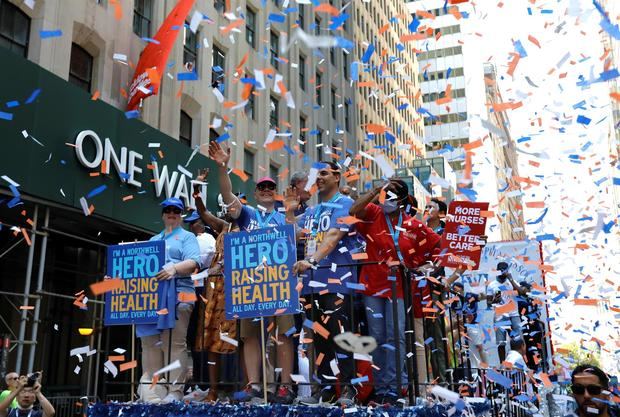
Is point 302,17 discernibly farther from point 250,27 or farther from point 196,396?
point 196,396

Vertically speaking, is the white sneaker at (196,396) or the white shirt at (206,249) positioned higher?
the white shirt at (206,249)

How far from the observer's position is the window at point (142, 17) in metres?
14.6

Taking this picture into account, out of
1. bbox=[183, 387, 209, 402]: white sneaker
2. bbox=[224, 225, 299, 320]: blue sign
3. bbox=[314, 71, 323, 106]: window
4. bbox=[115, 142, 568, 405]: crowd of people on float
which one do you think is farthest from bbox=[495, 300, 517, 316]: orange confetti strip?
bbox=[314, 71, 323, 106]: window

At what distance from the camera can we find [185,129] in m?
16.4

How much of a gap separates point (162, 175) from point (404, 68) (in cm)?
4561

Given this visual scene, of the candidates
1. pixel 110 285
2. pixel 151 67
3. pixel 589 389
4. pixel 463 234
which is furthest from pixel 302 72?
pixel 589 389

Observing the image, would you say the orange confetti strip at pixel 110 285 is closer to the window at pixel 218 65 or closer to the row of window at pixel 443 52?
the window at pixel 218 65

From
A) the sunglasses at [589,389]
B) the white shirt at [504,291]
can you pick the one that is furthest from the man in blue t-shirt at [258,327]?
the white shirt at [504,291]

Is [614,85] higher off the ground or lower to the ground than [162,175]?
higher

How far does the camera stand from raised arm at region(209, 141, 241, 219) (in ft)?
19.7

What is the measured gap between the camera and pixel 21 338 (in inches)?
392

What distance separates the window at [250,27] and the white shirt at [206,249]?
14.7 m

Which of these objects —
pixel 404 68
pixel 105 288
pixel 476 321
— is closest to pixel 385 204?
pixel 105 288

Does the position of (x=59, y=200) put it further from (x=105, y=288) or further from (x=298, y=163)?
(x=298, y=163)
